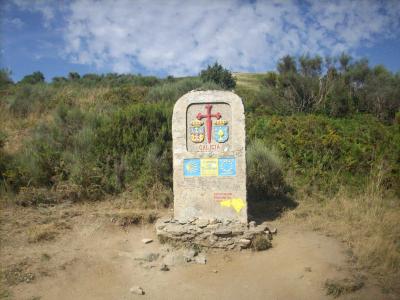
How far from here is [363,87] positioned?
15875mm

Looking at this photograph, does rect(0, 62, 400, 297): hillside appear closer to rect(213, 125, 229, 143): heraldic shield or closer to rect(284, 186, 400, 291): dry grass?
rect(284, 186, 400, 291): dry grass

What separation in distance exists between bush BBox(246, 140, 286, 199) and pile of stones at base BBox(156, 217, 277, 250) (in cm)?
199

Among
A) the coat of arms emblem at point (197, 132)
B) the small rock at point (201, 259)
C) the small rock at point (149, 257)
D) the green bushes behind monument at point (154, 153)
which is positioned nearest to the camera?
the small rock at point (201, 259)

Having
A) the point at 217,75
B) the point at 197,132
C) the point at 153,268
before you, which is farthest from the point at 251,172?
the point at 217,75

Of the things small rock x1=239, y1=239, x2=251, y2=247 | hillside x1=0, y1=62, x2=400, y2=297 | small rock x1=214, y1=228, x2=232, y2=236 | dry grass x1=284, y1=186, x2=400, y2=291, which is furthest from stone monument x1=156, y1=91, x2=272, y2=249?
dry grass x1=284, y1=186, x2=400, y2=291

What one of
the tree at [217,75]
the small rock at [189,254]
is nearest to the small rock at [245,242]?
the small rock at [189,254]

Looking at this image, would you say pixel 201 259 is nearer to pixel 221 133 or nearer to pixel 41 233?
pixel 221 133

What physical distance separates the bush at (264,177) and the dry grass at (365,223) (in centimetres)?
68

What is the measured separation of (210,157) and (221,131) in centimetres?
52

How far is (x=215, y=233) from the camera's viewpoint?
607 centimetres

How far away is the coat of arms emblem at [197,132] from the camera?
6488 mm

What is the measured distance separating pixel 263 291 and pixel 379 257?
1.74 m

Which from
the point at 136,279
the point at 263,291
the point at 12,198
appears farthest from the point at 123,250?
the point at 12,198

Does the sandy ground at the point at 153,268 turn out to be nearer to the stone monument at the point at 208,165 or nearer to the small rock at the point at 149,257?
the small rock at the point at 149,257
